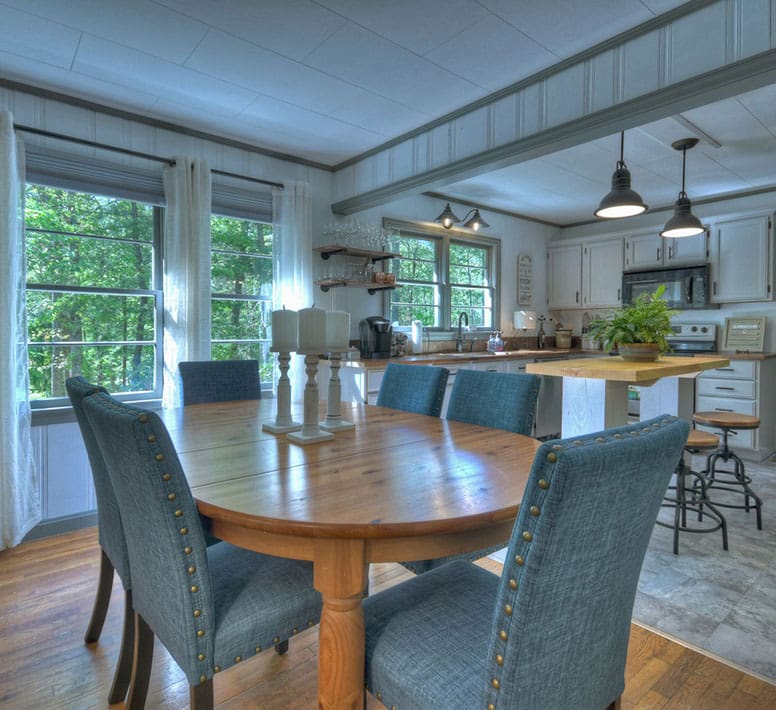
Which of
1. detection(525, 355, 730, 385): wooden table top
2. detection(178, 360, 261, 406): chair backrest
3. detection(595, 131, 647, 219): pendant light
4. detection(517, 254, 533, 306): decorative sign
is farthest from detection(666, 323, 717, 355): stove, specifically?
detection(178, 360, 261, 406): chair backrest

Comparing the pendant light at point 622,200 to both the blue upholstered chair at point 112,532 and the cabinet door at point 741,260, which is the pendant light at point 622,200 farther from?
the blue upholstered chair at point 112,532

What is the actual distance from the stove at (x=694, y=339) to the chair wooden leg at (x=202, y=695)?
16.0 feet

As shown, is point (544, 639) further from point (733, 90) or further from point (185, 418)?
point (733, 90)

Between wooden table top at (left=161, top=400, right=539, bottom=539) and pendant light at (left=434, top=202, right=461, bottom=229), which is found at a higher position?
pendant light at (left=434, top=202, right=461, bottom=229)

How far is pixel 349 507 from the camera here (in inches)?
40.5

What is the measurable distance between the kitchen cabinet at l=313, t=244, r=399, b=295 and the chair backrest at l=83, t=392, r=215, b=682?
8.62ft

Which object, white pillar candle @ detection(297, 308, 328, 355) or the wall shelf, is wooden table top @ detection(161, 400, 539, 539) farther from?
the wall shelf

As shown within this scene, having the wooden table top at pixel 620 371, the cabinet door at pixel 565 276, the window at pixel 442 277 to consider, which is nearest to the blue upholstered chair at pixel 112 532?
the wooden table top at pixel 620 371

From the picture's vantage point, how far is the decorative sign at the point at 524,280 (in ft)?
18.1

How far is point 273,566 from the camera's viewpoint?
1292mm

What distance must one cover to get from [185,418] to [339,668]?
4.29 feet

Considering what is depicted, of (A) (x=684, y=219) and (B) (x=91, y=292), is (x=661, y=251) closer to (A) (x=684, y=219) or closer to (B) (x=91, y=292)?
(A) (x=684, y=219)

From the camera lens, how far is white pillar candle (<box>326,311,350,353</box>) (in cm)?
163

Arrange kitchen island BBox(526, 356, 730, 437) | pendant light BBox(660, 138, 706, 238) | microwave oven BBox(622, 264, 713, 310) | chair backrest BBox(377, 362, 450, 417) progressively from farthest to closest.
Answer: microwave oven BBox(622, 264, 713, 310) → pendant light BBox(660, 138, 706, 238) → chair backrest BBox(377, 362, 450, 417) → kitchen island BBox(526, 356, 730, 437)
